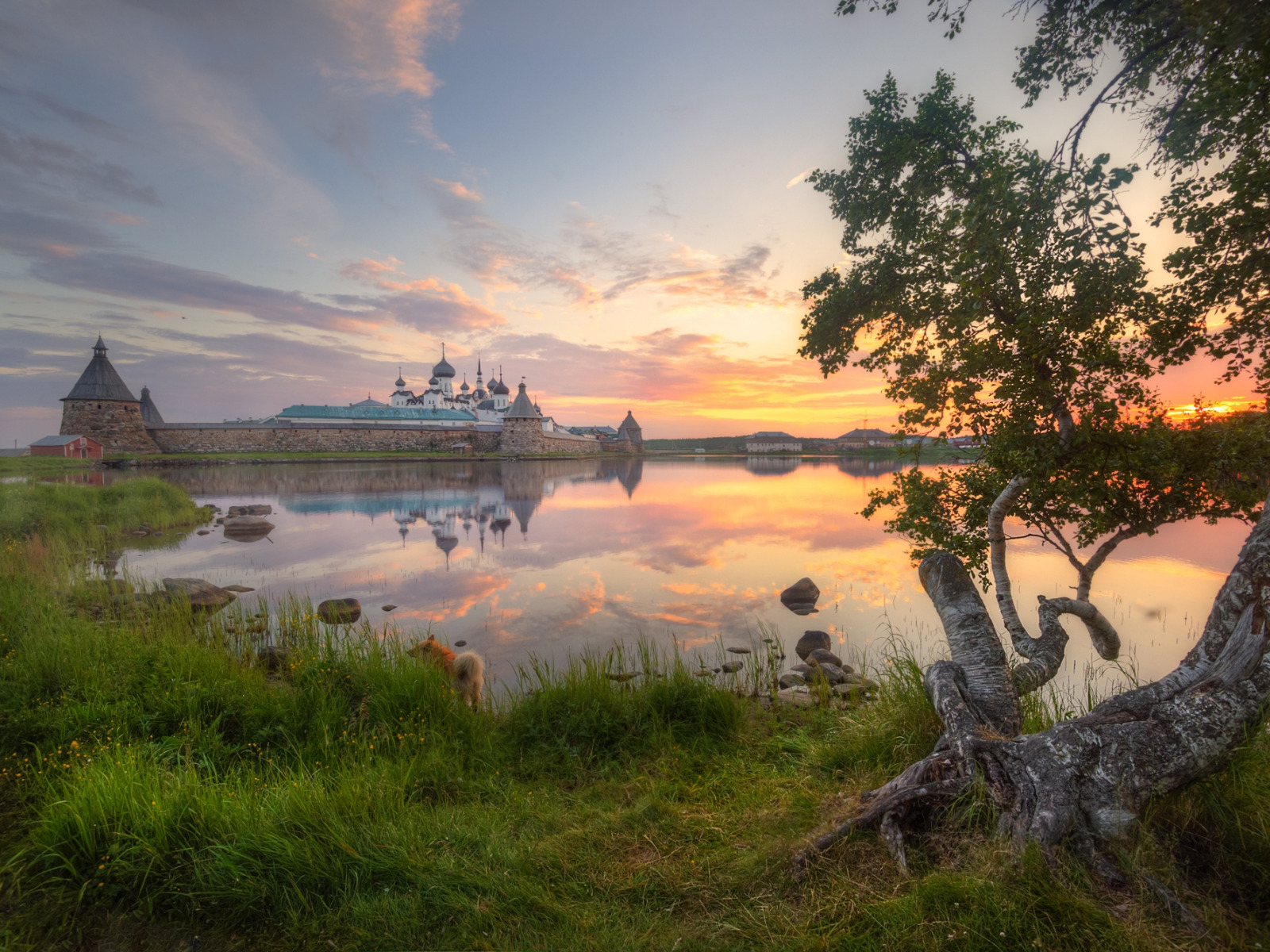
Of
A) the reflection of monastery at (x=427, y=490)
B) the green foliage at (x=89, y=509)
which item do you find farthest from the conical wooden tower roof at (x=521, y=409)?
the green foliage at (x=89, y=509)

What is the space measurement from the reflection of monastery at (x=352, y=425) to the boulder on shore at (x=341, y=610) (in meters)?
57.0

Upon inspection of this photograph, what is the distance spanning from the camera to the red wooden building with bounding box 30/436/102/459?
43.2 meters

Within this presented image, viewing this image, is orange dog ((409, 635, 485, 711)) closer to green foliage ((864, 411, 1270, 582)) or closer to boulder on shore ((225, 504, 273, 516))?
green foliage ((864, 411, 1270, 582))

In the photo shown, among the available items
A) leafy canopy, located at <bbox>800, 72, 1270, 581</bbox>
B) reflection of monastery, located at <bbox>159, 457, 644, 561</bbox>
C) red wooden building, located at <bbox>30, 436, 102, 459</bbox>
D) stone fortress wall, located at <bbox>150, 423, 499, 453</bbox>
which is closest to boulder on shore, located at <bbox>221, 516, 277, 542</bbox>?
reflection of monastery, located at <bbox>159, 457, 644, 561</bbox>

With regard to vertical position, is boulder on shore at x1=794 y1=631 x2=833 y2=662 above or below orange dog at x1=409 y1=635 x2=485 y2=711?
below

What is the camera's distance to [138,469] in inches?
1608

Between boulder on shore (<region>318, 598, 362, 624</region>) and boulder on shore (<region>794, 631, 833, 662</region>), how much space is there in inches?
287

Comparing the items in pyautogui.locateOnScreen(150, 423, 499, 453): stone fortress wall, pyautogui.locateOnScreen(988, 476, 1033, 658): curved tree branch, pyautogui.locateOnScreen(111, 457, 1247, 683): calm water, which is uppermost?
pyautogui.locateOnScreen(150, 423, 499, 453): stone fortress wall

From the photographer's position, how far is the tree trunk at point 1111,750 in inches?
90.8

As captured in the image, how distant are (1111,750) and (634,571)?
1116 centimetres

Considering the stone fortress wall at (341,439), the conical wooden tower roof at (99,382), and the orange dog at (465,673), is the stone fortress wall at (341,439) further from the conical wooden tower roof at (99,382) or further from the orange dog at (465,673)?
the orange dog at (465,673)

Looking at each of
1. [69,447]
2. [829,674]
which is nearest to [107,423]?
[69,447]

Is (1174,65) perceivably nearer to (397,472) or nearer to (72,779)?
(72,779)

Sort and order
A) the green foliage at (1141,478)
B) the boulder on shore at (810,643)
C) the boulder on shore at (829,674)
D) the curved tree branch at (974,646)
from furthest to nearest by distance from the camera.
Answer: the boulder on shore at (810,643), the boulder on shore at (829,674), the green foliage at (1141,478), the curved tree branch at (974,646)
